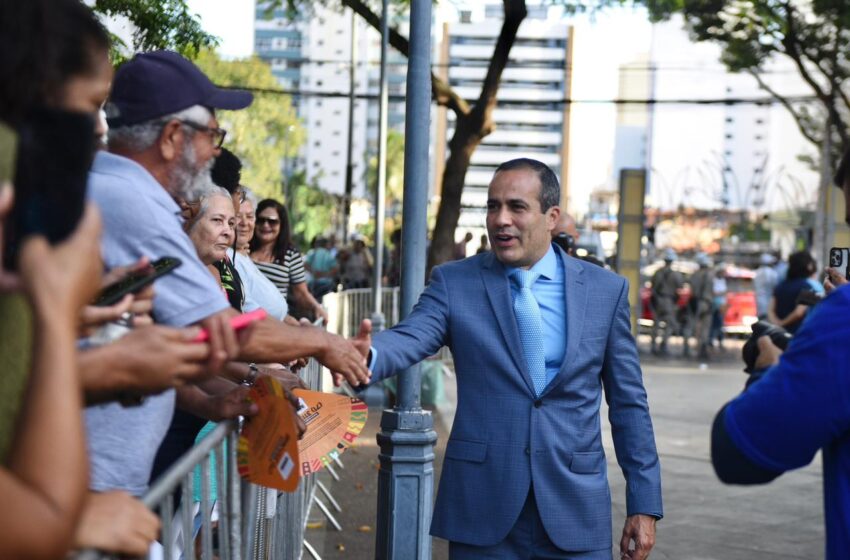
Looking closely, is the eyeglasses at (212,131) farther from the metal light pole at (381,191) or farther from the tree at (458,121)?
the tree at (458,121)

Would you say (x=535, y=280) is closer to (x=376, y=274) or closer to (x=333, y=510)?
(x=333, y=510)

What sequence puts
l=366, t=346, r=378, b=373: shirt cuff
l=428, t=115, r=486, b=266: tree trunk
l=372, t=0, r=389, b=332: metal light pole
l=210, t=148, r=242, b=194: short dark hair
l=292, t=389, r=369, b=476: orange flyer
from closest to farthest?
l=292, t=389, r=369, b=476: orange flyer
l=366, t=346, r=378, b=373: shirt cuff
l=210, t=148, r=242, b=194: short dark hair
l=372, t=0, r=389, b=332: metal light pole
l=428, t=115, r=486, b=266: tree trunk

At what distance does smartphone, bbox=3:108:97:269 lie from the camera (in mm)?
1868

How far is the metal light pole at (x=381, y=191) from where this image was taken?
1551 centimetres

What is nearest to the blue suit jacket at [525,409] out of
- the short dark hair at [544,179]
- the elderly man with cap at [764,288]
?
the short dark hair at [544,179]

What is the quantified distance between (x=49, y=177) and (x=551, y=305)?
9.19 ft

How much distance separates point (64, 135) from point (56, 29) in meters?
0.19

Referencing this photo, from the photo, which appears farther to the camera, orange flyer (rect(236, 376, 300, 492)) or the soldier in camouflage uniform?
the soldier in camouflage uniform

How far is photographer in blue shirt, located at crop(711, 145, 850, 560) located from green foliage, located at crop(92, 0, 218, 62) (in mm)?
6881

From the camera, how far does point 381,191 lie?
17.9m

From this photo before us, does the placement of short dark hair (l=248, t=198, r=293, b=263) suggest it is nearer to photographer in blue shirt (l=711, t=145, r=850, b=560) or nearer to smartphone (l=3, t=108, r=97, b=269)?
photographer in blue shirt (l=711, t=145, r=850, b=560)

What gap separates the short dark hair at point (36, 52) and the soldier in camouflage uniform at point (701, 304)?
2310 cm

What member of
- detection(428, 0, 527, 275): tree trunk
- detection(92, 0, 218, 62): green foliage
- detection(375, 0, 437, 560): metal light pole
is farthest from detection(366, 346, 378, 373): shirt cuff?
detection(428, 0, 527, 275): tree trunk

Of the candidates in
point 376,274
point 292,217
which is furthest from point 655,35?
point 376,274
